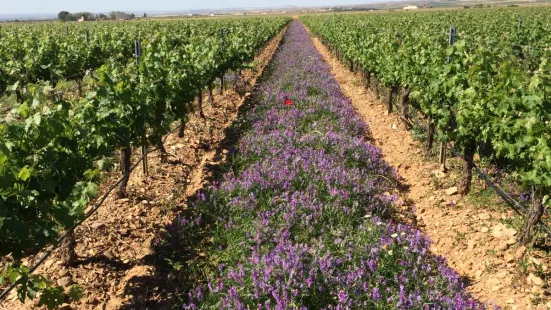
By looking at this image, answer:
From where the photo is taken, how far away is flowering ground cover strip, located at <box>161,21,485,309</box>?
15.4 feet

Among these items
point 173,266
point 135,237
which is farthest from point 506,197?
point 135,237

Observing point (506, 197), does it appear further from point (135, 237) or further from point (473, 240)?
point (135, 237)

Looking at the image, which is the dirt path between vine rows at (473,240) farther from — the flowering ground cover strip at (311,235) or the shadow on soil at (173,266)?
the shadow on soil at (173,266)

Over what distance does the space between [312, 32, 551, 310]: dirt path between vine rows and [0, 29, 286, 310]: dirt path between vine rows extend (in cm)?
351

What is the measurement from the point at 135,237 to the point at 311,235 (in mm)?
2412

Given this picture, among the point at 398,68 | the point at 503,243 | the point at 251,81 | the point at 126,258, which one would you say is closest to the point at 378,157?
the point at 398,68

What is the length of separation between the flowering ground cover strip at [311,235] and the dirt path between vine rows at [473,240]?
1.22 ft

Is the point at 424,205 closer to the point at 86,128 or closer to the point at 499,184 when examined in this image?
the point at 499,184

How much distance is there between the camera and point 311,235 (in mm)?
6023

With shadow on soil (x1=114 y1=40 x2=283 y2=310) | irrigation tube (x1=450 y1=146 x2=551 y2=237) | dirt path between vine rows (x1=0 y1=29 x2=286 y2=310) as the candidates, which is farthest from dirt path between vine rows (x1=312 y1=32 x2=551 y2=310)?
dirt path between vine rows (x1=0 y1=29 x2=286 y2=310)

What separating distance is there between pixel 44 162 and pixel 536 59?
712 inches

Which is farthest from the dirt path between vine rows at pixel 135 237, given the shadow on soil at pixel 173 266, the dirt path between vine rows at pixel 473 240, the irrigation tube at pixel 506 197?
the irrigation tube at pixel 506 197

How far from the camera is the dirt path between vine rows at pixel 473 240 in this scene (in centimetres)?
519

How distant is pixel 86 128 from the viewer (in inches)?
222
